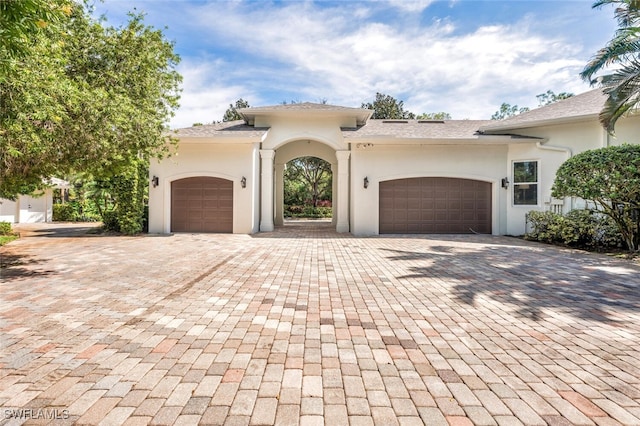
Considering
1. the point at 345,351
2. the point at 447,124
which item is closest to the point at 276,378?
the point at 345,351

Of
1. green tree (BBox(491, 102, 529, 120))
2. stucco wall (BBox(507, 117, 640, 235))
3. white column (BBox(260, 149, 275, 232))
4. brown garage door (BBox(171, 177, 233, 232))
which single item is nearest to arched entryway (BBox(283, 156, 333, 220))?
white column (BBox(260, 149, 275, 232))

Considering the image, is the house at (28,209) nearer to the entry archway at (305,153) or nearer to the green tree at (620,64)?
the entry archway at (305,153)

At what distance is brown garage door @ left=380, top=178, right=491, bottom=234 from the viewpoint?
13227 millimetres

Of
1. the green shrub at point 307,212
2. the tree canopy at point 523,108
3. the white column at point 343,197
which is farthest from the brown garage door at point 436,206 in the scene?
the tree canopy at point 523,108

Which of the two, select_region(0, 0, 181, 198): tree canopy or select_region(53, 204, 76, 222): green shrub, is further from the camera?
select_region(53, 204, 76, 222): green shrub

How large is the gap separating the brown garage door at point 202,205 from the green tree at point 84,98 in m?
4.17

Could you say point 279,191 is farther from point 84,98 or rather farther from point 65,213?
point 65,213

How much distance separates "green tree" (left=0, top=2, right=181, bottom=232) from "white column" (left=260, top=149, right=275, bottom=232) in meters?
4.75

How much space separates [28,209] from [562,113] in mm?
28767

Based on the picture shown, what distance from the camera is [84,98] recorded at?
5684 millimetres

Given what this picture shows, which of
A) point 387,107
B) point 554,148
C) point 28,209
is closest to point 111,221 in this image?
point 28,209

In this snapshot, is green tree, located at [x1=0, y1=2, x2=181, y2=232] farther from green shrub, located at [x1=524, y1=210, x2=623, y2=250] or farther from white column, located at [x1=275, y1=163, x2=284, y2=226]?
green shrub, located at [x1=524, y1=210, x2=623, y2=250]

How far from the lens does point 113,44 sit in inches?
296

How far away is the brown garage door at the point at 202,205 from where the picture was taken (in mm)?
13305
